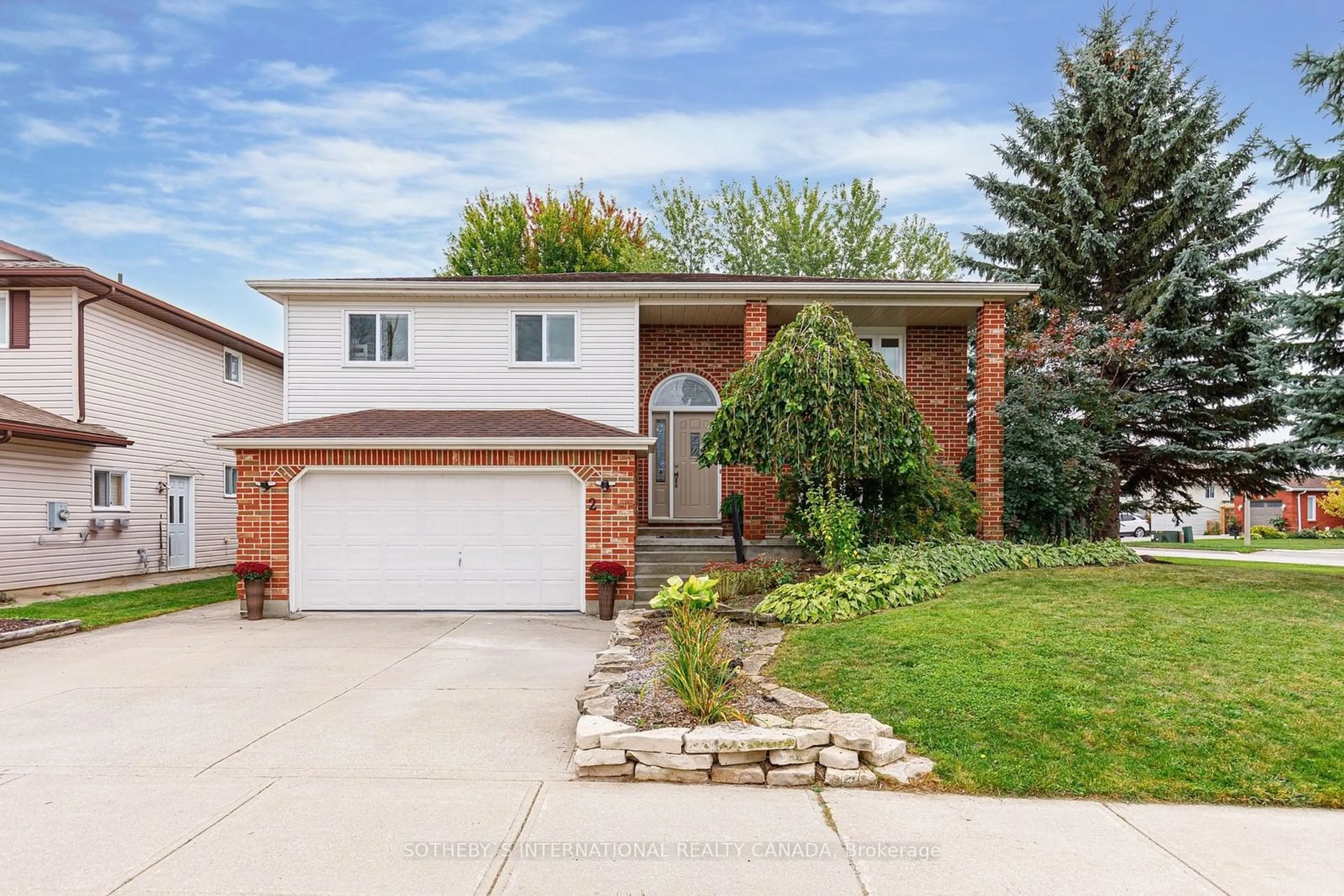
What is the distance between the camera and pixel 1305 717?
4980 mm

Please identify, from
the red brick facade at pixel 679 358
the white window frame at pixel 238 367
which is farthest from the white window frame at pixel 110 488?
the red brick facade at pixel 679 358

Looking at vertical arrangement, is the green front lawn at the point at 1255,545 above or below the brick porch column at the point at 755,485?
below

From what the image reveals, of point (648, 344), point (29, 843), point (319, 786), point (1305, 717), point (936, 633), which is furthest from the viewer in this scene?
point (648, 344)

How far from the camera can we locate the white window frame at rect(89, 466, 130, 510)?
47.4ft

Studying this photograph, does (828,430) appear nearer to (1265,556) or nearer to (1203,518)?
(1265,556)

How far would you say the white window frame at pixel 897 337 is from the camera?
14219mm

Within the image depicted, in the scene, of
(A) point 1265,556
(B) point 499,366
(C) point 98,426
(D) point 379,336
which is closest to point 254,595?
(D) point 379,336

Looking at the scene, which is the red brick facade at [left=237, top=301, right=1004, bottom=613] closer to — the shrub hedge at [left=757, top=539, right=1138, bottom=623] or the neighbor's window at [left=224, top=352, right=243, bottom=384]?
the shrub hedge at [left=757, top=539, right=1138, bottom=623]

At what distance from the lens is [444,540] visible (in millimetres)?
11164

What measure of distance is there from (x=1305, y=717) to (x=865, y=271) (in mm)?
24579

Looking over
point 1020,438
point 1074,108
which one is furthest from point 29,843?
point 1074,108

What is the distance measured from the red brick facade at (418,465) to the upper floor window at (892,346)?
5827 mm

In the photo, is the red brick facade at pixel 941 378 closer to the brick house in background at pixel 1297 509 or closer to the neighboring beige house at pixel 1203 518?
the neighboring beige house at pixel 1203 518

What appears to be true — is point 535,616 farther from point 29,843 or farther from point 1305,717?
point 1305,717
